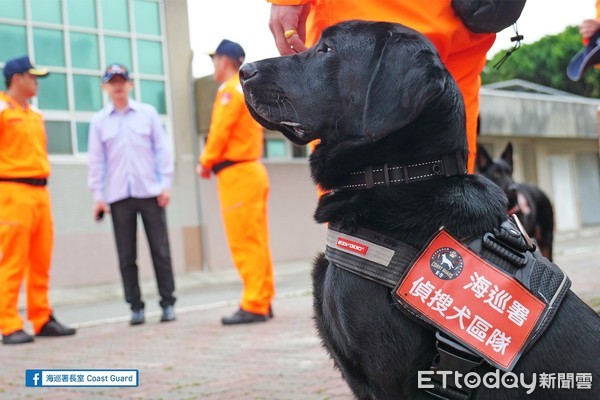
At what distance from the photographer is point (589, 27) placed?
3984mm

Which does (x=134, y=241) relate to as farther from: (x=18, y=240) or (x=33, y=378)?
(x=33, y=378)

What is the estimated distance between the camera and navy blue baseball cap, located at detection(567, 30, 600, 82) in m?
3.91

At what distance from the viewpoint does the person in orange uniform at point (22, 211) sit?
245 inches

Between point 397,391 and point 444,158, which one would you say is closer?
point 397,391

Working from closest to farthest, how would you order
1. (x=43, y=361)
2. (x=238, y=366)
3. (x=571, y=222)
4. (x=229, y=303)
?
(x=238, y=366)
(x=43, y=361)
(x=229, y=303)
(x=571, y=222)

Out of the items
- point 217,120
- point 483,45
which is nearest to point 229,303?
point 217,120

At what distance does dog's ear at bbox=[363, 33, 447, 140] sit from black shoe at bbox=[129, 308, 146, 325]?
5.33 m

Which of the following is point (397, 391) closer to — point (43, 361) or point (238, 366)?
point (238, 366)

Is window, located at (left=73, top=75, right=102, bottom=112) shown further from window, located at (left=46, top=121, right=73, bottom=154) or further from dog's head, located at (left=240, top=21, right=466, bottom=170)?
dog's head, located at (left=240, top=21, right=466, bottom=170)

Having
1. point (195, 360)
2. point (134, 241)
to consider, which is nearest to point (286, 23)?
point (195, 360)

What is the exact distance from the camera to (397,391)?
2.06m

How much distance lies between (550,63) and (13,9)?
1356 inches

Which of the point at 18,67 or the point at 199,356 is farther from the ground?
the point at 18,67

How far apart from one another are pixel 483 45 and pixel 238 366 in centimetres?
254
